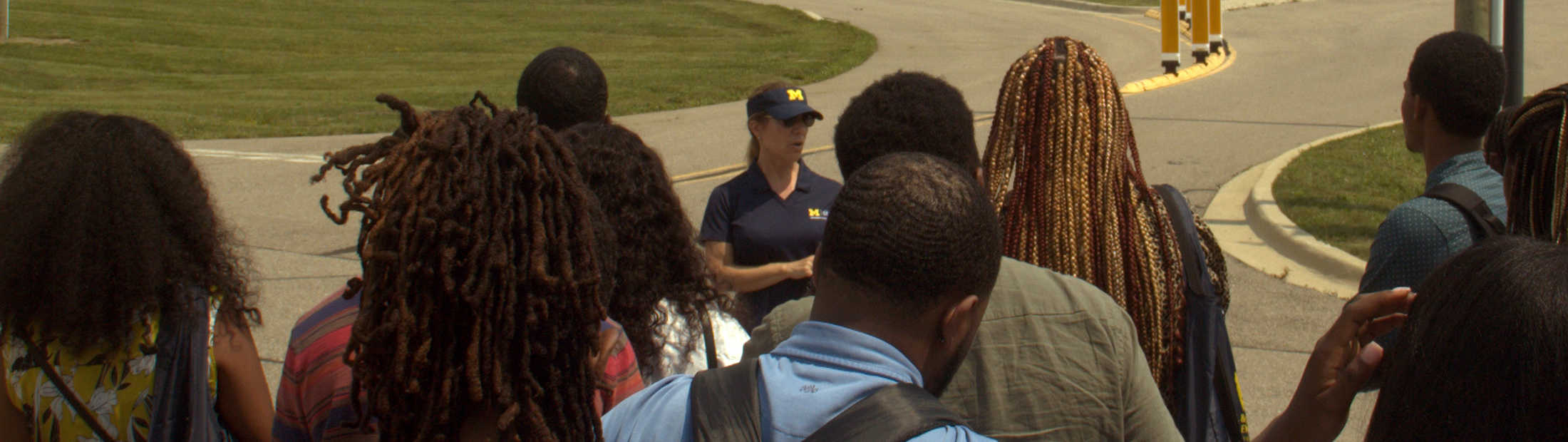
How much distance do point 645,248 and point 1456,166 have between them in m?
2.28

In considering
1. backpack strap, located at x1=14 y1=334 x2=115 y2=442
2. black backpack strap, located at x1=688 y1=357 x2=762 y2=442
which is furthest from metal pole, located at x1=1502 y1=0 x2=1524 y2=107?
backpack strap, located at x1=14 y1=334 x2=115 y2=442

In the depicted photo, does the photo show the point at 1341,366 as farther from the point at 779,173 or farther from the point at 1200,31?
the point at 1200,31

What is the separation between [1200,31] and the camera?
20.6 meters

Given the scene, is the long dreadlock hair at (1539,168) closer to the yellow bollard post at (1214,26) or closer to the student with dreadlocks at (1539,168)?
the student with dreadlocks at (1539,168)

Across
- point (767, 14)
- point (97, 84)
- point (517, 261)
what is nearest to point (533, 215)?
point (517, 261)

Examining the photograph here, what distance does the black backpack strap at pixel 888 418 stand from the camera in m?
1.71

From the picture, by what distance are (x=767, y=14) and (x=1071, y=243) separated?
2960 cm

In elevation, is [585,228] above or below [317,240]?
above

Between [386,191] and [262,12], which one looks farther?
[262,12]

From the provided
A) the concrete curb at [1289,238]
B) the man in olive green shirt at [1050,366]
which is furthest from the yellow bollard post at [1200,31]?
the man in olive green shirt at [1050,366]

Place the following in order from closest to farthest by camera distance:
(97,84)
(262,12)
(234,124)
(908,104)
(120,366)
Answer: (120,366), (908,104), (234,124), (97,84), (262,12)

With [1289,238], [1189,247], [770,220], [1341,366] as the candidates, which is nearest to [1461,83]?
[1189,247]

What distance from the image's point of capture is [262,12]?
3098cm

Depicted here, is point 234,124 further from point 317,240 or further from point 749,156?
point 749,156
